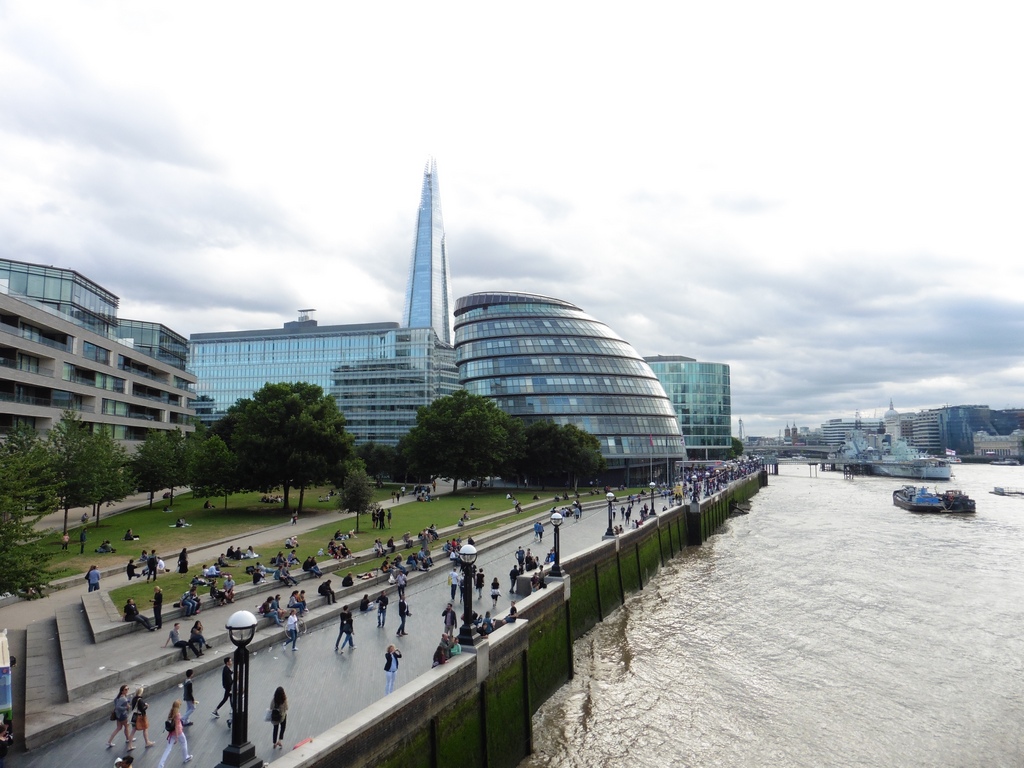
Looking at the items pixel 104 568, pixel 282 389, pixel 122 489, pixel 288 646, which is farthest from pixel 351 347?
pixel 288 646

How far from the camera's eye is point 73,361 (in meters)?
51.8

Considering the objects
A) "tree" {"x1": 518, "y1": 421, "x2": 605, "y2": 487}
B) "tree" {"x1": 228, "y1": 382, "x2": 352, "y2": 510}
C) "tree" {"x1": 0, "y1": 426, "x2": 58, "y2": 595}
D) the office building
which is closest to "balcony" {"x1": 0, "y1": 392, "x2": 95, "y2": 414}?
"tree" {"x1": 228, "y1": 382, "x2": 352, "y2": 510}

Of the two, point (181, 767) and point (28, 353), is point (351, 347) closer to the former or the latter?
point (28, 353)

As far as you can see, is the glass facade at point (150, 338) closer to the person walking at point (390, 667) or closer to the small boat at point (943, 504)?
the person walking at point (390, 667)

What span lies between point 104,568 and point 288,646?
1400 cm

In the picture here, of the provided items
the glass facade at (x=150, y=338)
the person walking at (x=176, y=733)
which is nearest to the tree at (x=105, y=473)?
the person walking at (x=176, y=733)

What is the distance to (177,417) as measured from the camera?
8100 cm

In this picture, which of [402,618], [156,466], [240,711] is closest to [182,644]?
[402,618]

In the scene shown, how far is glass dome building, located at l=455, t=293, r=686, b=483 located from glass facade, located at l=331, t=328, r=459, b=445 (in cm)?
2300

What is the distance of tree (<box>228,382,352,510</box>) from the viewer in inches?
1961

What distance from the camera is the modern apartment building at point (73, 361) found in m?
44.5

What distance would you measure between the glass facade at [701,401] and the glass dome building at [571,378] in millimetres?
73145

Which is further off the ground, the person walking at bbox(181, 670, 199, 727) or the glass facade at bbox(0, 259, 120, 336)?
the glass facade at bbox(0, 259, 120, 336)

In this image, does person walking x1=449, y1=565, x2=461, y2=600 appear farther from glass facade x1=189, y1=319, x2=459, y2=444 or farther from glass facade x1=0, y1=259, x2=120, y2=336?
glass facade x1=189, y1=319, x2=459, y2=444
